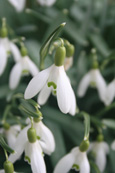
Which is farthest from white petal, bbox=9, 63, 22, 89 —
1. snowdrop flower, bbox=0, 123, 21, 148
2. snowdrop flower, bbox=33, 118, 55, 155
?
snowdrop flower, bbox=33, 118, 55, 155

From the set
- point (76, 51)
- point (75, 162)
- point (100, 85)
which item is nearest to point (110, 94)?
point (100, 85)

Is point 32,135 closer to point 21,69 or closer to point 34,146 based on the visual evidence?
point 34,146

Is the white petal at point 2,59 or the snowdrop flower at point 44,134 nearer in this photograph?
the snowdrop flower at point 44,134

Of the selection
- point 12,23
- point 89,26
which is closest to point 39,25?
point 12,23

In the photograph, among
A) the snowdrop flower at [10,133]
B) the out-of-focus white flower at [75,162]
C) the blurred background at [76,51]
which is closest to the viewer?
the out-of-focus white flower at [75,162]

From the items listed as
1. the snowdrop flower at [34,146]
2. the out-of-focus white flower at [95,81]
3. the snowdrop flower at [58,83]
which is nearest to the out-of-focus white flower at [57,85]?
the snowdrop flower at [58,83]

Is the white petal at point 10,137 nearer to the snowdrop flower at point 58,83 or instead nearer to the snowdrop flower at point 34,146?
the snowdrop flower at point 34,146

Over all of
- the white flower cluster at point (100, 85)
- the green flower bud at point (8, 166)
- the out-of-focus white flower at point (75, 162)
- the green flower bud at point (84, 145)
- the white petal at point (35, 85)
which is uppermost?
the white petal at point (35, 85)
